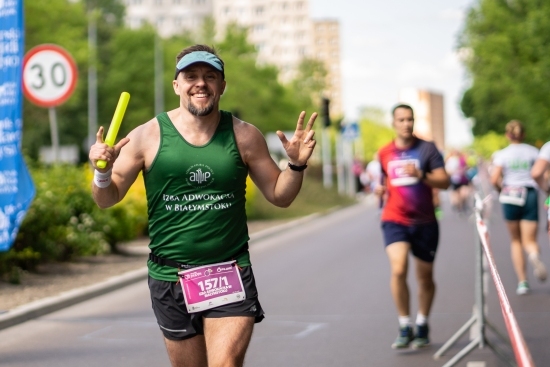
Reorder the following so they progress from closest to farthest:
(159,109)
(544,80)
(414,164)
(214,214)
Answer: (214,214) → (414,164) → (544,80) → (159,109)

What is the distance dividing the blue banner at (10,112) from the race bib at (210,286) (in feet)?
20.7

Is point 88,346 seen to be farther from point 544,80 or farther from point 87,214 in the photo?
point 544,80

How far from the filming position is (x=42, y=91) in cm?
1435

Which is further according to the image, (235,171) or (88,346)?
(88,346)

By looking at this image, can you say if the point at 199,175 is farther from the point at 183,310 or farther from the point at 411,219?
the point at 411,219

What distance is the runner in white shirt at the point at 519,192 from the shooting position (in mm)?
12242

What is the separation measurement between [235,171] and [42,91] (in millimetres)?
9735

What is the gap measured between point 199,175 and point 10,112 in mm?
6482

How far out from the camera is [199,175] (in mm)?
4988

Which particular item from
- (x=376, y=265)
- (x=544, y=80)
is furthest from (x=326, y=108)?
(x=376, y=265)

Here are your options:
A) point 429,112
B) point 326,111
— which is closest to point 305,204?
point 326,111

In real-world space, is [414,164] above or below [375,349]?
above

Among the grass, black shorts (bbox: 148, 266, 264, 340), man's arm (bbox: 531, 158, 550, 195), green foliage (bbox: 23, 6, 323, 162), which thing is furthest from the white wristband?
green foliage (bbox: 23, 6, 323, 162)

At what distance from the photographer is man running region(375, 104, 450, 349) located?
8.97 m
